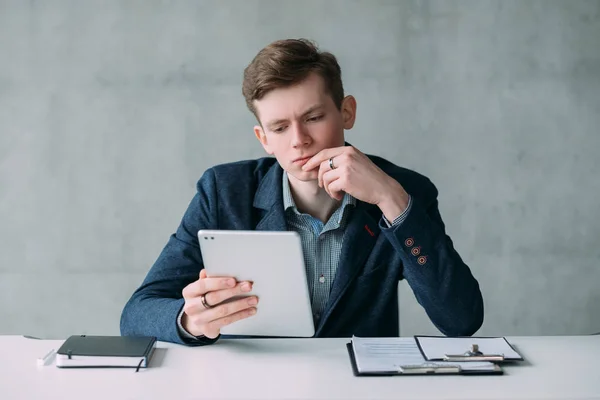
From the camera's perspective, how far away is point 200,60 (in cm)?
347

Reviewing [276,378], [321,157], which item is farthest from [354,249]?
[276,378]

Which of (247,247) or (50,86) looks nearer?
(247,247)

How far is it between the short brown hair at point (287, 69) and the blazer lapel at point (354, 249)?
1.04ft

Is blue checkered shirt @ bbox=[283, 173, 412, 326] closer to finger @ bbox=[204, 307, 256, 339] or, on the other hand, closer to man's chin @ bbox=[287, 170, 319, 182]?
man's chin @ bbox=[287, 170, 319, 182]

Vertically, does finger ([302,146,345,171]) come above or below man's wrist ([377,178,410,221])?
above

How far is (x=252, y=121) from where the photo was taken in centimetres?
350

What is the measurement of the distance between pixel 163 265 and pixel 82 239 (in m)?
1.64

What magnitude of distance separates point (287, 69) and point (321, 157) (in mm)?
256

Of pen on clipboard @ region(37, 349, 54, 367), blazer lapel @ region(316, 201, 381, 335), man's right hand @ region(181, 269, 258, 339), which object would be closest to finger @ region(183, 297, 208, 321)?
man's right hand @ region(181, 269, 258, 339)

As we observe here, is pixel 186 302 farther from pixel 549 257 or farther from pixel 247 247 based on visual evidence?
pixel 549 257

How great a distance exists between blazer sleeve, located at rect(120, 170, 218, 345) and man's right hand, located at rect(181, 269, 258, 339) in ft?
0.31

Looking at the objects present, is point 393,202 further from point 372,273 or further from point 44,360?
point 44,360

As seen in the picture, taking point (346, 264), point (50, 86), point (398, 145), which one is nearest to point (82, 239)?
point (50, 86)

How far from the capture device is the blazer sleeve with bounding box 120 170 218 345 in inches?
71.1
